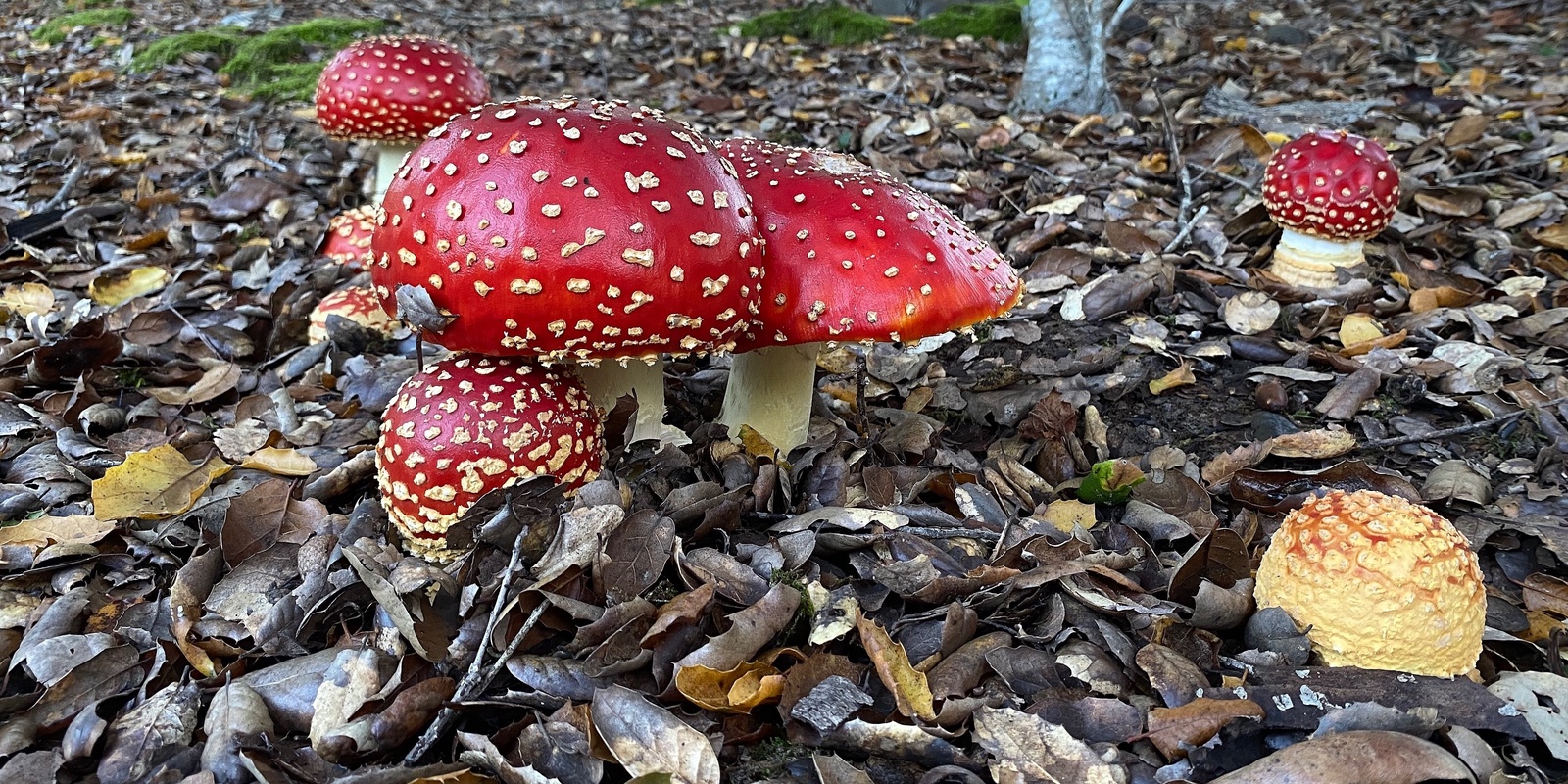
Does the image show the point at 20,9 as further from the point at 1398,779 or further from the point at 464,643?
the point at 1398,779

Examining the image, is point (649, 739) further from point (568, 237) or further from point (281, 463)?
point (281, 463)

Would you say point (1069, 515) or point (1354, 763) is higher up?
point (1354, 763)

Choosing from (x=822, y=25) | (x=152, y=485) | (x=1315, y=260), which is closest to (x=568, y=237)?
(x=152, y=485)

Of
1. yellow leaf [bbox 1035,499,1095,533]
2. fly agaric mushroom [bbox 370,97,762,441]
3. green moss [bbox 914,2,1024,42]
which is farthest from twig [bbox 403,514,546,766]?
green moss [bbox 914,2,1024,42]

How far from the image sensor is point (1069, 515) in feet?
9.96

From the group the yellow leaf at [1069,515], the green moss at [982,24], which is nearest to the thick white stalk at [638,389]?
the yellow leaf at [1069,515]

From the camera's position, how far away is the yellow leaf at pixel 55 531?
2721 mm

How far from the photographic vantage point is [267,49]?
8.42m

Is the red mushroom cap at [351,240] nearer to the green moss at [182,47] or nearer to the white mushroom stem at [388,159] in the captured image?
the white mushroom stem at [388,159]

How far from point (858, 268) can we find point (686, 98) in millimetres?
5178

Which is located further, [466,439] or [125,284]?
[125,284]

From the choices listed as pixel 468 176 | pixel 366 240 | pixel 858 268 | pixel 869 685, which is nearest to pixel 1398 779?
pixel 869 685

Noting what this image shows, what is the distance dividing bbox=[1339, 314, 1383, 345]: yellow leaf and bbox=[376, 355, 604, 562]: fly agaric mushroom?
3.31 m

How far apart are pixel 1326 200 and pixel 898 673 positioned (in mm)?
3484
